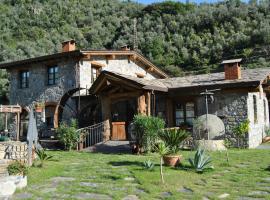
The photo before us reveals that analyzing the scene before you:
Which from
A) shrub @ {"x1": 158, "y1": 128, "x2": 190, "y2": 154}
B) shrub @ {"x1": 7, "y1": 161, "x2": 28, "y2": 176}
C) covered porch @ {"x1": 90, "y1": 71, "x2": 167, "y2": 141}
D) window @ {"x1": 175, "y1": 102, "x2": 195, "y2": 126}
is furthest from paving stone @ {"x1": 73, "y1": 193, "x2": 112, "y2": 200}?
window @ {"x1": 175, "y1": 102, "x2": 195, "y2": 126}

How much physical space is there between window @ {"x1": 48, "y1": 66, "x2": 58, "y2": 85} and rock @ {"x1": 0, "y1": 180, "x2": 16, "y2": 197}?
13.5 metres

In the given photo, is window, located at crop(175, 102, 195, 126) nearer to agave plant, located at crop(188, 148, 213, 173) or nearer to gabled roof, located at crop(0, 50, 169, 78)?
gabled roof, located at crop(0, 50, 169, 78)

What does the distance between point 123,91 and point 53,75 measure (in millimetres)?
6295

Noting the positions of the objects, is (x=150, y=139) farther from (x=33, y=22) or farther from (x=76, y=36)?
(x=33, y=22)

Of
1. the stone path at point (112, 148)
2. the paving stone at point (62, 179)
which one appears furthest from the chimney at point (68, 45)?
the paving stone at point (62, 179)

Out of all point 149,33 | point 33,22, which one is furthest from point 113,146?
point 33,22

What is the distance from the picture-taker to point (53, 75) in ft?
68.3

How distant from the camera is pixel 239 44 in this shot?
37875 mm

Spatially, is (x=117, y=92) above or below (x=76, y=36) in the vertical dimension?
below

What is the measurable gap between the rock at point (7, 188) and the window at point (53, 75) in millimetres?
13540

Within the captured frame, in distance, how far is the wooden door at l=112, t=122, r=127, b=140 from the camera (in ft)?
57.7

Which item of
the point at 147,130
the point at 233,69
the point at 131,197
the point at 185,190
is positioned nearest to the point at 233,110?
the point at 233,69

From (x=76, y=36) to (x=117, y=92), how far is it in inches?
1272

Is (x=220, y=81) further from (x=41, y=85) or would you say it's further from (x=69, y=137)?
(x=41, y=85)
